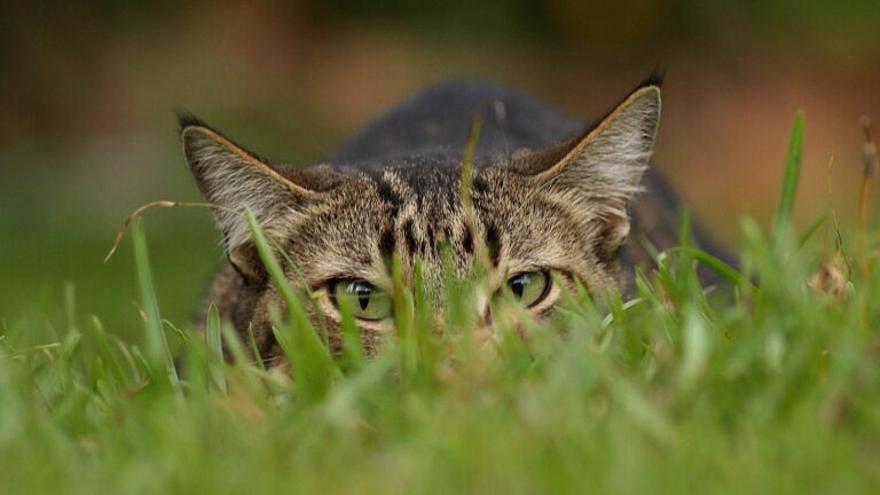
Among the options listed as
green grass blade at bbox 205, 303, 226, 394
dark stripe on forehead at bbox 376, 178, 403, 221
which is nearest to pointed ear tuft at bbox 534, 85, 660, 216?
dark stripe on forehead at bbox 376, 178, 403, 221

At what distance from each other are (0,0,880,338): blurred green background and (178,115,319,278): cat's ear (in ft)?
20.5

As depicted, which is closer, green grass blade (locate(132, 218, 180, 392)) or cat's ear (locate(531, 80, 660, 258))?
green grass blade (locate(132, 218, 180, 392))

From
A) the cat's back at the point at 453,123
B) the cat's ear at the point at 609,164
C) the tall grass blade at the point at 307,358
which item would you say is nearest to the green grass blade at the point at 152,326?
the tall grass blade at the point at 307,358

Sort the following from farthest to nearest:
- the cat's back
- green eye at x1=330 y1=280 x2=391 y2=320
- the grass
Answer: the cat's back
green eye at x1=330 y1=280 x2=391 y2=320
the grass

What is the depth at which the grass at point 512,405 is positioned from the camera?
6.56 ft

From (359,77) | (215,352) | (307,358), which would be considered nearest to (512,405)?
(307,358)

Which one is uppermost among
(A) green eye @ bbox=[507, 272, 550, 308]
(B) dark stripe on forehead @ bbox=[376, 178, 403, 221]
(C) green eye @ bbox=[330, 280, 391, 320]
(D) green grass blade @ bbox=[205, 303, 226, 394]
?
(B) dark stripe on forehead @ bbox=[376, 178, 403, 221]

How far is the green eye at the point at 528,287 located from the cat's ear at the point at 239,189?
513 mm

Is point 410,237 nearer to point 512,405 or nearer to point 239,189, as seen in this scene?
point 239,189

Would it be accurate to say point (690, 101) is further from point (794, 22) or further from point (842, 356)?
point (842, 356)

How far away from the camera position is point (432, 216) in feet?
10.8

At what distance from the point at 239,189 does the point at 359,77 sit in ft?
27.5

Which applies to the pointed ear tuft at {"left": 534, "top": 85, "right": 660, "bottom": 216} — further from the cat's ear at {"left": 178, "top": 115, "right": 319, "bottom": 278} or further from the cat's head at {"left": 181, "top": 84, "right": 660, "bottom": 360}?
the cat's ear at {"left": 178, "top": 115, "right": 319, "bottom": 278}

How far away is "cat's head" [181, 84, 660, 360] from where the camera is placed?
3.23m
